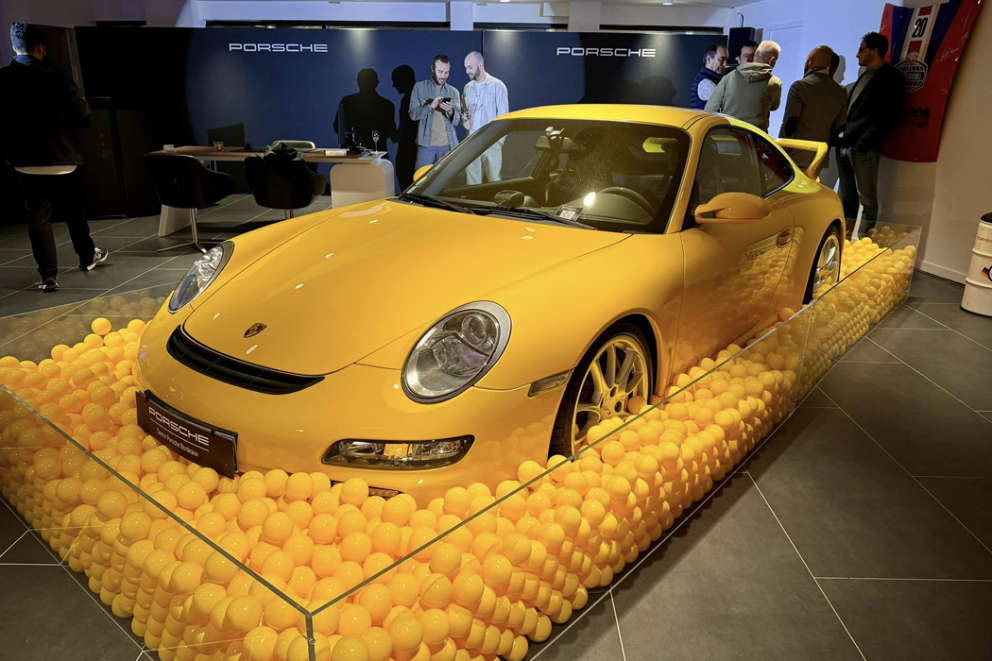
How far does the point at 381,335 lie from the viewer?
2.03 meters

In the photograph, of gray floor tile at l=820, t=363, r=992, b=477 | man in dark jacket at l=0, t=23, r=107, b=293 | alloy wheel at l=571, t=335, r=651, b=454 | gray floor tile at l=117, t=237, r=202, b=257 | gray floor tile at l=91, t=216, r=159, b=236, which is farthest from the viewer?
gray floor tile at l=91, t=216, r=159, b=236

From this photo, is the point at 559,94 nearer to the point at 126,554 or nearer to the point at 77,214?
the point at 77,214

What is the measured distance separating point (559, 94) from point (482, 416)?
8.23 meters

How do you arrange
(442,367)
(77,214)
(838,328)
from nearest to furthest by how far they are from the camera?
(442,367)
(838,328)
(77,214)

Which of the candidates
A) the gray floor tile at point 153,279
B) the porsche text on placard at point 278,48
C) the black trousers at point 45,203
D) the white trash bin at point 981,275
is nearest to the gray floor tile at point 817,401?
the white trash bin at point 981,275

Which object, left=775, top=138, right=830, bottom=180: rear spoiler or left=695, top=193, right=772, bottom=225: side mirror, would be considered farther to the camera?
left=775, top=138, right=830, bottom=180: rear spoiler

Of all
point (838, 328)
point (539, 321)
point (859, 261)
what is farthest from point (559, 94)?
point (539, 321)

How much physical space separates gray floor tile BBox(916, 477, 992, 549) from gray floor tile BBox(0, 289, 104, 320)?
4.97 meters

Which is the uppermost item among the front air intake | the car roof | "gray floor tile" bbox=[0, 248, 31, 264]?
the car roof

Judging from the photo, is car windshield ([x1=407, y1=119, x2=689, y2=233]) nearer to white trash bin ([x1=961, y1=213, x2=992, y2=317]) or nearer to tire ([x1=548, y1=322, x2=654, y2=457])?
tire ([x1=548, y1=322, x2=654, y2=457])

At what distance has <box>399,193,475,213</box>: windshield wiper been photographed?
2.87 m

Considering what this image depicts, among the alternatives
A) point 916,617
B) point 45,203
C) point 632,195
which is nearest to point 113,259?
point 45,203

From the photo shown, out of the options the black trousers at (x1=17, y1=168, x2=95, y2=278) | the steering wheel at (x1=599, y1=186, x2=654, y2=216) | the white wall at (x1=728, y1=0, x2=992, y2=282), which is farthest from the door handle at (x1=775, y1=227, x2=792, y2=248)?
the black trousers at (x1=17, y1=168, x2=95, y2=278)

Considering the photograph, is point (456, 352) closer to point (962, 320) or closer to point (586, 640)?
point (586, 640)
